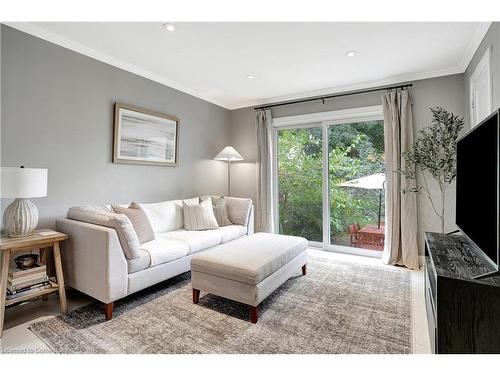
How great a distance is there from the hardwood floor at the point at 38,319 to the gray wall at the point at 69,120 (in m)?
0.72

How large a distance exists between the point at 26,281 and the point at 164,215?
1478mm

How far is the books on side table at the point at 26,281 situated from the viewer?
1907mm

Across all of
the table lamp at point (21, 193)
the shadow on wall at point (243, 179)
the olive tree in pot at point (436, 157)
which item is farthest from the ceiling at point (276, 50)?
the shadow on wall at point (243, 179)

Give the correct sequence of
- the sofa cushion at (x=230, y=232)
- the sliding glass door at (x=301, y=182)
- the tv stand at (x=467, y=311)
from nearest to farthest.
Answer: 1. the tv stand at (x=467, y=311)
2. the sofa cushion at (x=230, y=232)
3. the sliding glass door at (x=301, y=182)

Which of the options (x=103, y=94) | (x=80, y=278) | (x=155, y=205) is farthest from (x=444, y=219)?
(x=103, y=94)

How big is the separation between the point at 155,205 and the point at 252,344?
2096 mm

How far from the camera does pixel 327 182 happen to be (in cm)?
406

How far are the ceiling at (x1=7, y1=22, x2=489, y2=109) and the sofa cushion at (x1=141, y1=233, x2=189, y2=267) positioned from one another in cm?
203

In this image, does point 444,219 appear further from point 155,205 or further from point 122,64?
point 122,64

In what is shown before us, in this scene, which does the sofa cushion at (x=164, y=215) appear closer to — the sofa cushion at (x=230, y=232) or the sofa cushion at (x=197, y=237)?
the sofa cushion at (x=197, y=237)

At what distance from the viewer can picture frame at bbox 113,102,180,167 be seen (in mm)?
3027

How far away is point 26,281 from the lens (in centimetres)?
199

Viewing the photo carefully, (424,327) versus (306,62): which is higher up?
(306,62)

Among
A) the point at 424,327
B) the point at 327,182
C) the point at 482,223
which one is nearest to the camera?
the point at 482,223
